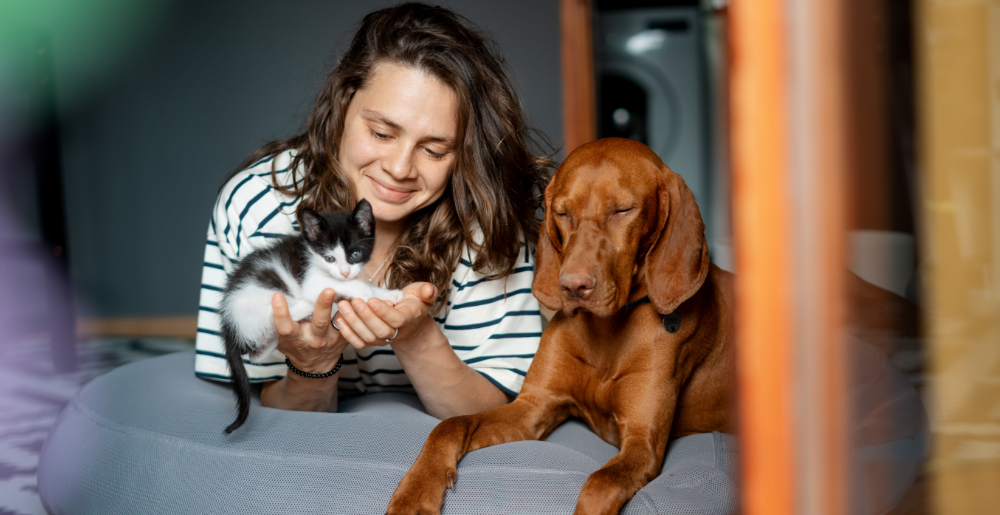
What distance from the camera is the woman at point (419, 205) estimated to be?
159 cm

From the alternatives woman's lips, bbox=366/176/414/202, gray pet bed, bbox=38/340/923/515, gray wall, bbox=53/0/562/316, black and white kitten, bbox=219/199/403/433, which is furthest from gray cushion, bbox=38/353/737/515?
gray wall, bbox=53/0/562/316

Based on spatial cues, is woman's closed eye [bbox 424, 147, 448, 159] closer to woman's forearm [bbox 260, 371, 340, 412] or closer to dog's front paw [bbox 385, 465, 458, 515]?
woman's forearm [bbox 260, 371, 340, 412]

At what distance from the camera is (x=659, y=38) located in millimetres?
5543

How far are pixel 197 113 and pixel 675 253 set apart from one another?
4.66 metres

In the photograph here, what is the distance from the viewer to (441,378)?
1.64 meters

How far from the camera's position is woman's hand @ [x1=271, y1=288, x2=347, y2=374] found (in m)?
1.29

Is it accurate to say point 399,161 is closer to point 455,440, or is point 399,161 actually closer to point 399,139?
point 399,139

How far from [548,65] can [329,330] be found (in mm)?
3695

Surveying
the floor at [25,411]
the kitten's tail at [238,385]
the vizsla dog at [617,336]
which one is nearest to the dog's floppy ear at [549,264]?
the vizsla dog at [617,336]

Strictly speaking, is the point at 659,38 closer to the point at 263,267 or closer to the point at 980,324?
the point at 263,267

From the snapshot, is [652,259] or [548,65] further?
[548,65]

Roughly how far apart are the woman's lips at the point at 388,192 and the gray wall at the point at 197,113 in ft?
9.95

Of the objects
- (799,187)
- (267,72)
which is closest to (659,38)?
(267,72)

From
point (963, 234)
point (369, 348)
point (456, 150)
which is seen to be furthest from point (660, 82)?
point (963, 234)
